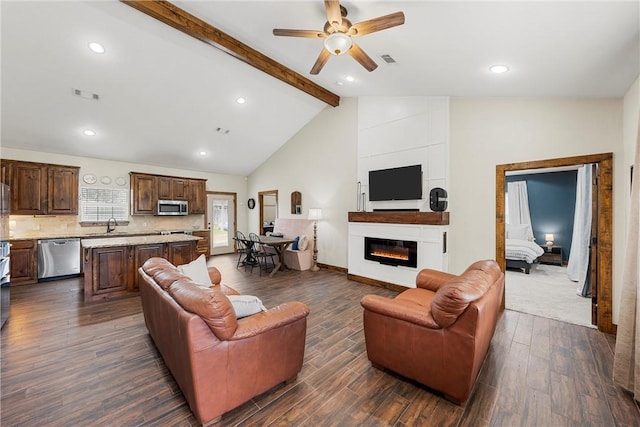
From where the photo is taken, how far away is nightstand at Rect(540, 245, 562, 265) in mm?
6358

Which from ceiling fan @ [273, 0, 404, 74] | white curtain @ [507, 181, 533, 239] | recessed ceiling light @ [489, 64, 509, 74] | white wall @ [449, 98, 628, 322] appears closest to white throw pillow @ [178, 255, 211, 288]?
ceiling fan @ [273, 0, 404, 74]

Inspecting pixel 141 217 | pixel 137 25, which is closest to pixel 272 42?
pixel 137 25

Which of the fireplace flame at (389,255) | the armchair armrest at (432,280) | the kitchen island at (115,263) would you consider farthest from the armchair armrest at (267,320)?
the kitchen island at (115,263)

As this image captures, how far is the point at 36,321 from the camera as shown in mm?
3289

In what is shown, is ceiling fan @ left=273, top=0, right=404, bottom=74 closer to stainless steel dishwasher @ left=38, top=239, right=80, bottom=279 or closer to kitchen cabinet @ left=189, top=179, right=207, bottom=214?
stainless steel dishwasher @ left=38, top=239, right=80, bottom=279

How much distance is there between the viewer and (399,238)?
15.1 ft

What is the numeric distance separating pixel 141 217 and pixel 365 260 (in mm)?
5980

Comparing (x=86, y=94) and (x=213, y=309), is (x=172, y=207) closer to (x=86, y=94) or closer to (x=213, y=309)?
(x=86, y=94)

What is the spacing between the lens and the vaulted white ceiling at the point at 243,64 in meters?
2.13

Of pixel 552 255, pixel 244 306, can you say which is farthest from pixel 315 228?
pixel 552 255

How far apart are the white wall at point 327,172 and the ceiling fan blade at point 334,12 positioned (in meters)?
3.36

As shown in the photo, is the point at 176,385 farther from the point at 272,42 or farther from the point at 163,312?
the point at 272,42

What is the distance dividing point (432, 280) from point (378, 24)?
2.66m

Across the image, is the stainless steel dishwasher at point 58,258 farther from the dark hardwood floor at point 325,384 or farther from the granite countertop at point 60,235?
the dark hardwood floor at point 325,384
